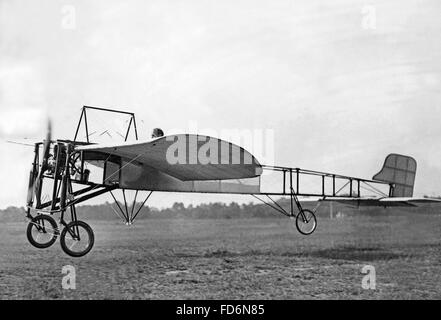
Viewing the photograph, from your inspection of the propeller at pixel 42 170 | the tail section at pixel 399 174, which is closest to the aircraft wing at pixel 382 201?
the tail section at pixel 399 174

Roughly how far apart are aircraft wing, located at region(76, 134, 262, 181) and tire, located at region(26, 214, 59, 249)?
6.14 feet

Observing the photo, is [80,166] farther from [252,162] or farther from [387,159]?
[387,159]

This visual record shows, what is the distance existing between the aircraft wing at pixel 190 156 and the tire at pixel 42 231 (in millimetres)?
1872

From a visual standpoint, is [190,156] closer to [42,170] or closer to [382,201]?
[42,170]

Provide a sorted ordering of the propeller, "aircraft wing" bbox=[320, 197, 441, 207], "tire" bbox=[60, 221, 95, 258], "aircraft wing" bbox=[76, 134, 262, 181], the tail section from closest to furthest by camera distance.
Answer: "aircraft wing" bbox=[76, 134, 262, 181]
"tire" bbox=[60, 221, 95, 258]
the propeller
"aircraft wing" bbox=[320, 197, 441, 207]
the tail section

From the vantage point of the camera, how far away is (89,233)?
11.0 m

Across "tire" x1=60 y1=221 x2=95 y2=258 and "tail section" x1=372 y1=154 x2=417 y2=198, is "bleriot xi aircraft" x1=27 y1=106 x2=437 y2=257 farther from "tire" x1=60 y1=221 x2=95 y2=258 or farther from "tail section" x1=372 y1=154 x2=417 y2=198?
"tail section" x1=372 y1=154 x2=417 y2=198

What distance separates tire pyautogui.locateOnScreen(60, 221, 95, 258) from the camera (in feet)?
35.2

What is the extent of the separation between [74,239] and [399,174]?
11.6 metres

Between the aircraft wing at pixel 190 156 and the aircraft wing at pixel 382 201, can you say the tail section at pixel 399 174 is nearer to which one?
the aircraft wing at pixel 382 201

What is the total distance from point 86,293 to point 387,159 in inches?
476

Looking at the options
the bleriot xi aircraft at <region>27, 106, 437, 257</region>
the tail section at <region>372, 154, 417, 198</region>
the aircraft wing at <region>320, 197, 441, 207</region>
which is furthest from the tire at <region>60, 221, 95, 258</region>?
the tail section at <region>372, 154, 417, 198</region>

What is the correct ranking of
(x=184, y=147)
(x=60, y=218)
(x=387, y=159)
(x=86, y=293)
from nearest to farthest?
1. (x=86, y=293)
2. (x=184, y=147)
3. (x=60, y=218)
4. (x=387, y=159)

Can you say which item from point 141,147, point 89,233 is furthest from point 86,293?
point 141,147
